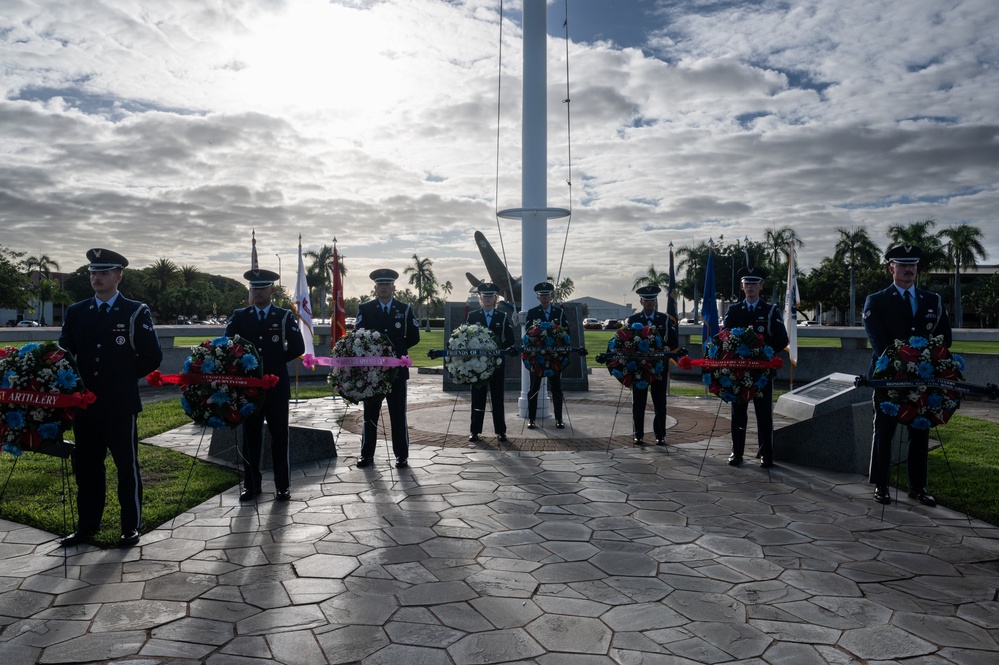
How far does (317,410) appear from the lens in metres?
13.6

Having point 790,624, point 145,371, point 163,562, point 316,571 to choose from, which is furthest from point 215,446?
point 790,624

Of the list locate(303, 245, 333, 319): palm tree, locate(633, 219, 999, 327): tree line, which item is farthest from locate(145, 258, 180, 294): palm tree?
locate(633, 219, 999, 327): tree line

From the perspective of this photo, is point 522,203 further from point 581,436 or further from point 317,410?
point 317,410

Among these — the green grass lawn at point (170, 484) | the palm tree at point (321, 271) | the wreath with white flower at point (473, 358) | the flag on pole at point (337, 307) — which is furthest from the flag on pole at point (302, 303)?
the palm tree at point (321, 271)

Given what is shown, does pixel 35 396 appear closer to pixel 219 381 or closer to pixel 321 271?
pixel 219 381

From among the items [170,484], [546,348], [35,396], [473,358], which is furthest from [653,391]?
[35,396]

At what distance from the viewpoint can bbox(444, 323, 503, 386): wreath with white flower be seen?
9.78 m

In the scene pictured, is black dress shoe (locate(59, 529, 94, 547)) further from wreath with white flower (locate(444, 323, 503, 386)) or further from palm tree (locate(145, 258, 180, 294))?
palm tree (locate(145, 258, 180, 294))

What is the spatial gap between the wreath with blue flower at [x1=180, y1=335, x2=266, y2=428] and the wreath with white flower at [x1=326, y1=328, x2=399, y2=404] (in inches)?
66.1

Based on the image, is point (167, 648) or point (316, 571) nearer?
point (167, 648)

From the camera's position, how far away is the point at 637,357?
968 centimetres

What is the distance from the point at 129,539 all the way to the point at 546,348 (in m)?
6.26

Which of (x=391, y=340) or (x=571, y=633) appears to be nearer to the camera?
(x=571, y=633)

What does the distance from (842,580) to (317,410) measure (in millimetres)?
10363
